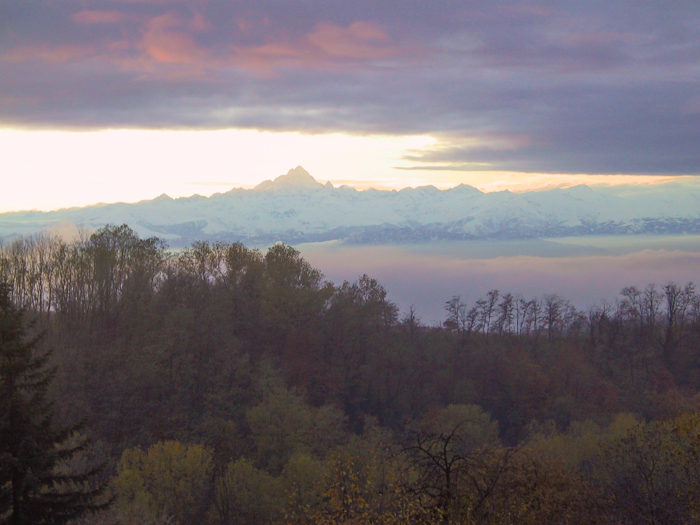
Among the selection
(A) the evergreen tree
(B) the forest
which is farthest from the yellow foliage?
(A) the evergreen tree

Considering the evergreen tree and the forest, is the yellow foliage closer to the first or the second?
the forest

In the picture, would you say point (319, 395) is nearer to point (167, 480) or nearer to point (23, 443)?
point (167, 480)

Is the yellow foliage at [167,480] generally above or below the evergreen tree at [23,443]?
below

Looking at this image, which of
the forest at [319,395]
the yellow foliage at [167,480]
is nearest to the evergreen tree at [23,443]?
the forest at [319,395]

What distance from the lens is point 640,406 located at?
4544 centimetres

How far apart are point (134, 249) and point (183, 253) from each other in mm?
6288

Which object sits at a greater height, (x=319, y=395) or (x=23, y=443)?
(x=23, y=443)

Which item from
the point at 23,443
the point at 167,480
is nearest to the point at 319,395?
the point at 167,480

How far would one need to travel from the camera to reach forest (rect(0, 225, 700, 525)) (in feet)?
45.0

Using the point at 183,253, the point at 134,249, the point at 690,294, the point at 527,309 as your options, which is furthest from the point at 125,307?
the point at 690,294

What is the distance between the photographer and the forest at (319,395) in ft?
45.0

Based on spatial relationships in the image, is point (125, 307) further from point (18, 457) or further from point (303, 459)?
point (18, 457)

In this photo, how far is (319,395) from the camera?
41.6m

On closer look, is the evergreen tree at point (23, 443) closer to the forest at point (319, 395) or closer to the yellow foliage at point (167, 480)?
the forest at point (319, 395)
